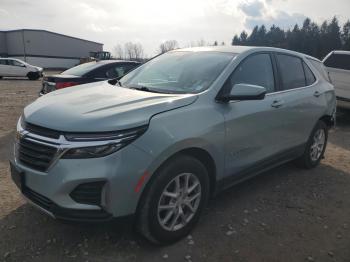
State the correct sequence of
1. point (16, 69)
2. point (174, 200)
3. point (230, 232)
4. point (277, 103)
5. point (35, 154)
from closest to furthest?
point (35, 154), point (174, 200), point (230, 232), point (277, 103), point (16, 69)

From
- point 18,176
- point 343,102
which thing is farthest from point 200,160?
point 343,102

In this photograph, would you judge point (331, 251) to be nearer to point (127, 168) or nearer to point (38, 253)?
point (127, 168)

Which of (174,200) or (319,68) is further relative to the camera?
(319,68)

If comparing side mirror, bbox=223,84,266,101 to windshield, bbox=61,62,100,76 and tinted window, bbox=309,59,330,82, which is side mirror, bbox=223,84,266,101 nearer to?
tinted window, bbox=309,59,330,82

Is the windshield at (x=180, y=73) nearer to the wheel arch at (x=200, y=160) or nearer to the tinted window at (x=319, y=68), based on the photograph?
the wheel arch at (x=200, y=160)

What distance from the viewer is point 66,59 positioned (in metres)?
63.6

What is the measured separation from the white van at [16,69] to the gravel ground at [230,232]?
22821mm

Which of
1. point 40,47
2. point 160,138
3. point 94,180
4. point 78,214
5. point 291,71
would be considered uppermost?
point 40,47

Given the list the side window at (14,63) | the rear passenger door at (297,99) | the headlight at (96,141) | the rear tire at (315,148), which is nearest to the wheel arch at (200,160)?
the headlight at (96,141)

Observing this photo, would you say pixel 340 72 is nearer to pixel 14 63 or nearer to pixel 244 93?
pixel 244 93

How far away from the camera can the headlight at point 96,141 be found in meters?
2.64

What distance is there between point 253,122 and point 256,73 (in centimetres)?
66

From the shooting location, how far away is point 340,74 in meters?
9.32

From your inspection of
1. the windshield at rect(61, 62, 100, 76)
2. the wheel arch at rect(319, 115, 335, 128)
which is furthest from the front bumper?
the windshield at rect(61, 62, 100, 76)
